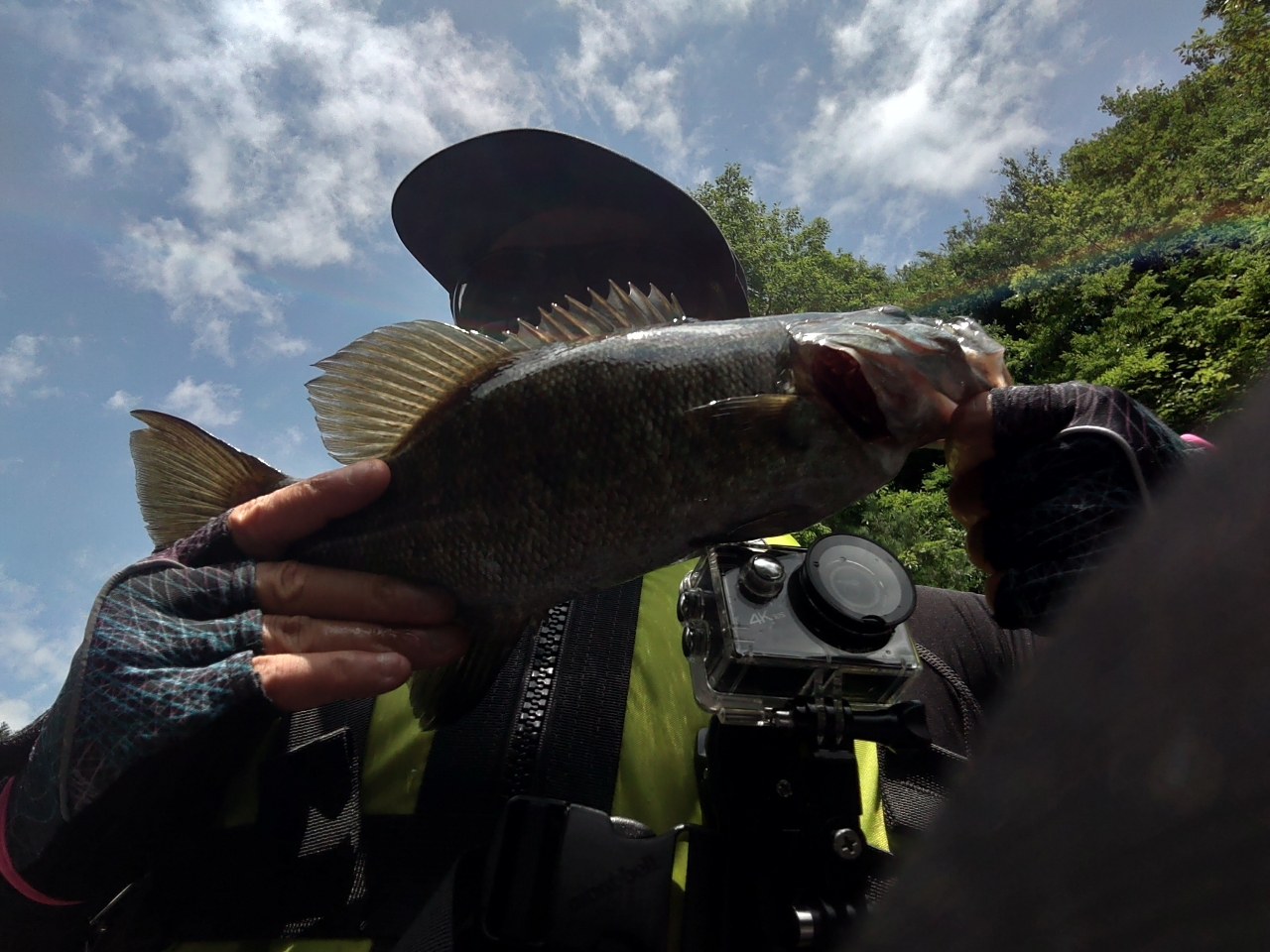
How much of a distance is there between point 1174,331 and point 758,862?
545 inches

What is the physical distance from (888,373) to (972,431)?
29cm

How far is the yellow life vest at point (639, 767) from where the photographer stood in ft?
5.42

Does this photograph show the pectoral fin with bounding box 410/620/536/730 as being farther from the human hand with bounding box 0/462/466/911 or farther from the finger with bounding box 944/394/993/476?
the finger with bounding box 944/394/993/476

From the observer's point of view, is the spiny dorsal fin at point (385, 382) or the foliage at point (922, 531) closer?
the spiny dorsal fin at point (385, 382)

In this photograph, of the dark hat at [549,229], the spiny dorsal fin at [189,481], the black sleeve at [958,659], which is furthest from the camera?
the dark hat at [549,229]

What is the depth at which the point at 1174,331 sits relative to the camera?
1098cm

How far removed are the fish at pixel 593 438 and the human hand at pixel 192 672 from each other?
0.09 metres

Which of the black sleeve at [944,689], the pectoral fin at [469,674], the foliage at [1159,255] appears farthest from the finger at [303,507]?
the foliage at [1159,255]

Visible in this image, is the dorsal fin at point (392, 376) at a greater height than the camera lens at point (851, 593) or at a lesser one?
greater

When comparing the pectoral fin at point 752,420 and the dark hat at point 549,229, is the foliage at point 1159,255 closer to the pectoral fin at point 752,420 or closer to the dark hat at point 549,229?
the dark hat at point 549,229

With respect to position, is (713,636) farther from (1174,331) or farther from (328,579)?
(1174,331)

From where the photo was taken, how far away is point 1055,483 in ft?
4.94

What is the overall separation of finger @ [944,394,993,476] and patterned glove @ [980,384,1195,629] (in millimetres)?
19

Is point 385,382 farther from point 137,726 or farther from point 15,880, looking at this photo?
point 15,880
